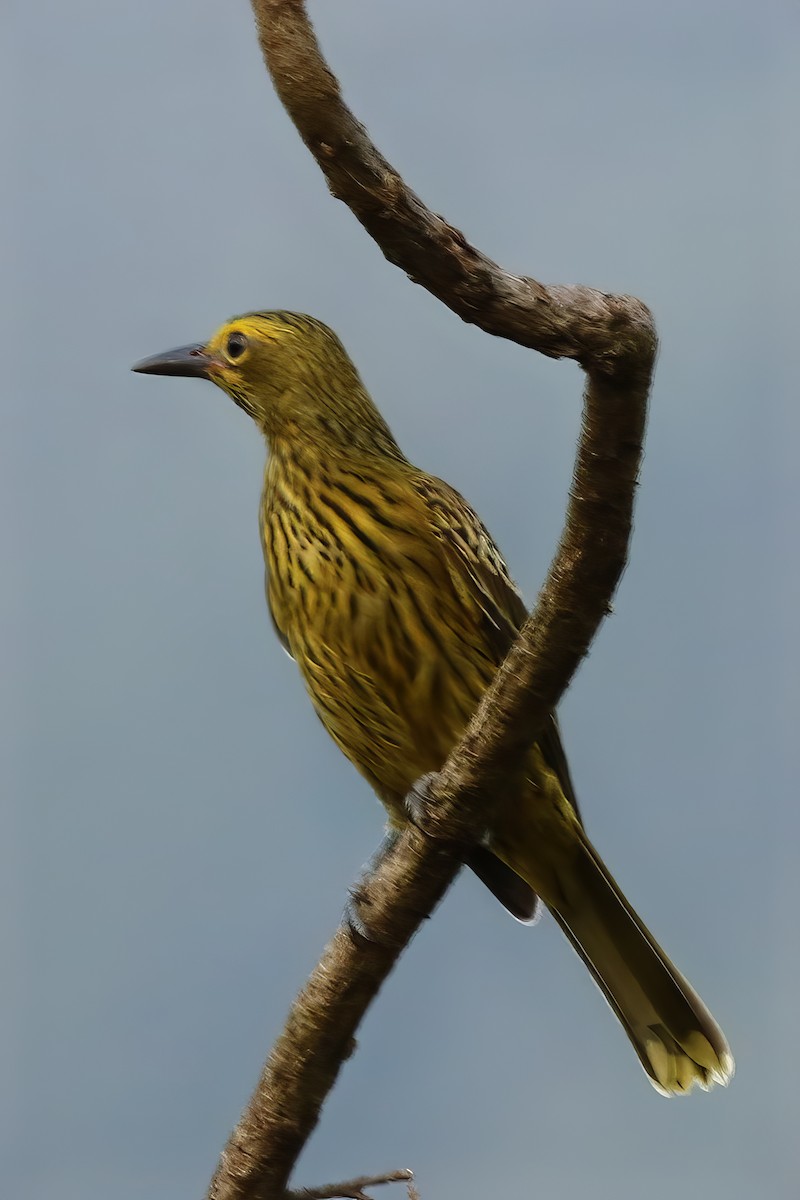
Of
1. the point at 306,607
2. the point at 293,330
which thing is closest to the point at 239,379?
the point at 293,330

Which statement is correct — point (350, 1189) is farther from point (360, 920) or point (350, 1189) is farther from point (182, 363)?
point (182, 363)

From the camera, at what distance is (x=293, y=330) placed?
126 inches

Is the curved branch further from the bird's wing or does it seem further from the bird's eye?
the bird's eye

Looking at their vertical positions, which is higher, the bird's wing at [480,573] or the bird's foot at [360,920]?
the bird's wing at [480,573]

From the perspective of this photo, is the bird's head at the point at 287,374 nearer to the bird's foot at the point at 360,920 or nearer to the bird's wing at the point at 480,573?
the bird's wing at the point at 480,573

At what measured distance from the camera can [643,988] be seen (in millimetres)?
3121

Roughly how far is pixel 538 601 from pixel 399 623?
0.64m

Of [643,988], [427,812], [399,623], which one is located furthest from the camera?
[643,988]

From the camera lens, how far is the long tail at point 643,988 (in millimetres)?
3098

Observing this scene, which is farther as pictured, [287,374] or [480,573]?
[287,374]

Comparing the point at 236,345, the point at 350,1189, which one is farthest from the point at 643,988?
the point at 236,345

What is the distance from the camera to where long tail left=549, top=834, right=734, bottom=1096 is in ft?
10.2

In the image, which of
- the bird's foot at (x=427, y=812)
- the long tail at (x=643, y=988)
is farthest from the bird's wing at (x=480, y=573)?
the bird's foot at (x=427, y=812)

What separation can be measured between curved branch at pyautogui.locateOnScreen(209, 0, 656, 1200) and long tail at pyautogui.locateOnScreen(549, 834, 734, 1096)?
0.69m
